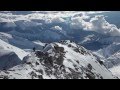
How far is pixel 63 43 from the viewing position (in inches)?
4943

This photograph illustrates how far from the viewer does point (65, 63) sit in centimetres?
11150

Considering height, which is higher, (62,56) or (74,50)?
(74,50)

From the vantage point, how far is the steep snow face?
295ft

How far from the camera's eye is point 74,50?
128 meters

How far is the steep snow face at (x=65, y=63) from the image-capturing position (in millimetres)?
90000
